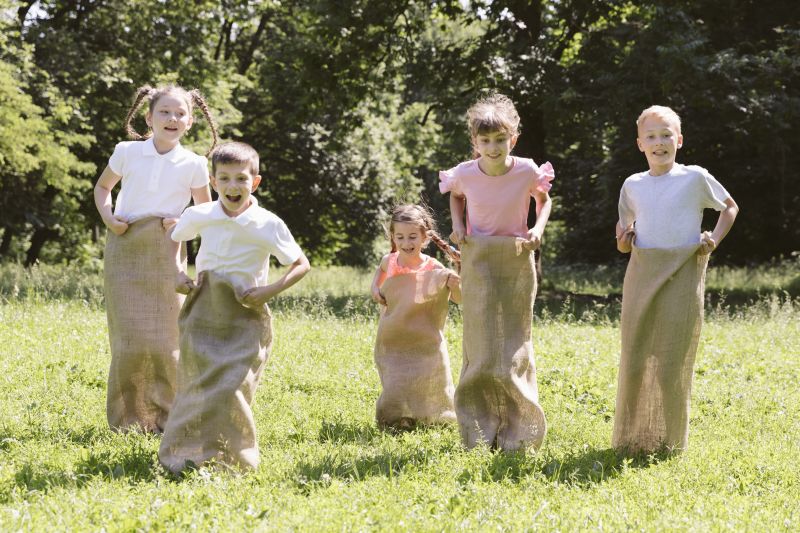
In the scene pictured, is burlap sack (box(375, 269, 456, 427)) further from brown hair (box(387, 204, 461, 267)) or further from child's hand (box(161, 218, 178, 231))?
child's hand (box(161, 218, 178, 231))

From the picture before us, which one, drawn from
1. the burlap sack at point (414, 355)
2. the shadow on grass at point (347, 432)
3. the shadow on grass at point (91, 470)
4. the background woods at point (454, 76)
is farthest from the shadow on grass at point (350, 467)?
the background woods at point (454, 76)

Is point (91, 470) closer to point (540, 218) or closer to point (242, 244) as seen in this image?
point (242, 244)

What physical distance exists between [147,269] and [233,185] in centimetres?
134

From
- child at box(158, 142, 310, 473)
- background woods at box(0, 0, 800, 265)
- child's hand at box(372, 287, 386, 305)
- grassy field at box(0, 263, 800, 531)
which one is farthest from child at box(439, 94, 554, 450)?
background woods at box(0, 0, 800, 265)

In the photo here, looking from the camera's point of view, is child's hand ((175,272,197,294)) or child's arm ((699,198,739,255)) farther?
child's arm ((699,198,739,255))

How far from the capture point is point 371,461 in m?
5.25

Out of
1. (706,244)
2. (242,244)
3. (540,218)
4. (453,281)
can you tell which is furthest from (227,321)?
(706,244)

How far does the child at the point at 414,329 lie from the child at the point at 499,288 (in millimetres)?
667

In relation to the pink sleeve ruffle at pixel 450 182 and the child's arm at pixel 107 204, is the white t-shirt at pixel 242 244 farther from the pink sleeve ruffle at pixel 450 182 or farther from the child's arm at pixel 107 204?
the pink sleeve ruffle at pixel 450 182

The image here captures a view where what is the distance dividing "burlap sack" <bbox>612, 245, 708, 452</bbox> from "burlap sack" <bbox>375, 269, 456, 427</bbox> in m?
1.45

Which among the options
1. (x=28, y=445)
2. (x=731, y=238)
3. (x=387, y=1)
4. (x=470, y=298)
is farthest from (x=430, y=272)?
(x=731, y=238)

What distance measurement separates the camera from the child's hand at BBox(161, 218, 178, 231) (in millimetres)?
5938

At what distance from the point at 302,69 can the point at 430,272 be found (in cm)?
1195

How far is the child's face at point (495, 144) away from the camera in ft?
18.5
